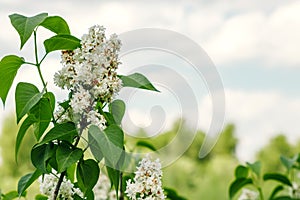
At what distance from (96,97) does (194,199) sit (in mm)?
8609

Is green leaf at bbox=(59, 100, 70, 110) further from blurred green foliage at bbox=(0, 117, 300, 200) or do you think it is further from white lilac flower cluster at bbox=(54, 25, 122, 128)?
blurred green foliage at bbox=(0, 117, 300, 200)

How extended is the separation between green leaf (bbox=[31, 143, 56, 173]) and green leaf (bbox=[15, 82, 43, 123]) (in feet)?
0.25

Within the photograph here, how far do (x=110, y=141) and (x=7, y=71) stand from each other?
0.32 m

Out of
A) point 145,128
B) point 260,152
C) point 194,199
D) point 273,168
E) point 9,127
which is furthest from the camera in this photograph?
point 260,152

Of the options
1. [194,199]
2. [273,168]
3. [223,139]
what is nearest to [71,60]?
[194,199]

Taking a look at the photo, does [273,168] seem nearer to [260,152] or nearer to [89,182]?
[260,152]

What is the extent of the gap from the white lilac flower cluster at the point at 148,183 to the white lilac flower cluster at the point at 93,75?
13cm

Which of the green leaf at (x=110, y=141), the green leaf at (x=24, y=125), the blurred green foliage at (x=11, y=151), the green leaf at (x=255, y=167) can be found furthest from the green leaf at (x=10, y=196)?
the blurred green foliage at (x=11, y=151)

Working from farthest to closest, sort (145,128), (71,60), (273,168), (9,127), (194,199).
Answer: (273,168), (9,127), (194,199), (145,128), (71,60)

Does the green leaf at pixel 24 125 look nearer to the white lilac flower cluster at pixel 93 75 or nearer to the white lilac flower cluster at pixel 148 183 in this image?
the white lilac flower cluster at pixel 93 75

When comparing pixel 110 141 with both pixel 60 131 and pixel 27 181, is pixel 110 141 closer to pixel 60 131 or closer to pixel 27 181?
pixel 60 131

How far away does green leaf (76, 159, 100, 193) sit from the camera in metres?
1.14

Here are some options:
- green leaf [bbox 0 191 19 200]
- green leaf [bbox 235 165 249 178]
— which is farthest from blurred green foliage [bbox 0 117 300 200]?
green leaf [bbox 0 191 19 200]

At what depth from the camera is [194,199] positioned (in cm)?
951
